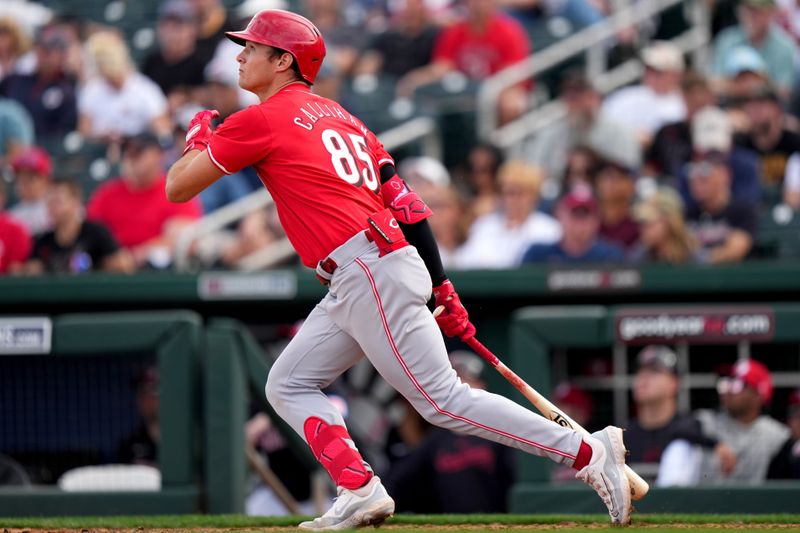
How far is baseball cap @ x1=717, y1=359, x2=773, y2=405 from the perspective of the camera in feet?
21.0

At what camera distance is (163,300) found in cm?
782

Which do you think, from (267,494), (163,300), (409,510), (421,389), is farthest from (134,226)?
(421,389)

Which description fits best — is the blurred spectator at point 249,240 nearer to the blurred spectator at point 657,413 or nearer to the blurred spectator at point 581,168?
the blurred spectator at point 581,168

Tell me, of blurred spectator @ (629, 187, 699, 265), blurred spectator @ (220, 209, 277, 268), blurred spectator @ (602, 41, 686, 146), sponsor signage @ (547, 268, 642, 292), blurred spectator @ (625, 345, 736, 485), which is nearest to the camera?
blurred spectator @ (625, 345, 736, 485)

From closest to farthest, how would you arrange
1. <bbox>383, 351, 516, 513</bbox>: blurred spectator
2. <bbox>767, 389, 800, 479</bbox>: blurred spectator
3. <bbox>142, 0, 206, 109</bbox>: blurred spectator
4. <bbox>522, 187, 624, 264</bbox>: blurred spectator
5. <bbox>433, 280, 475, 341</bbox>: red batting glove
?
1. <bbox>433, 280, 475, 341</bbox>: red batting glove
2. <bbox>767, 389, 800, 479</bbox>: blurred spectator
3. <bbox>383, 351, 516, 513</bbox>: blurred spectator
4. <bbox>522, 187, 624, 264</bbox>: blurred spectator
5. <bbox>142, 0, 206, 109</bbox>: blurred spectator

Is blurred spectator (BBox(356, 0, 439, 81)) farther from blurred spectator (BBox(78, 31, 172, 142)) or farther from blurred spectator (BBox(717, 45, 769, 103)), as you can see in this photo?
blurred spectator (BBox(717, 45, 769, 103))

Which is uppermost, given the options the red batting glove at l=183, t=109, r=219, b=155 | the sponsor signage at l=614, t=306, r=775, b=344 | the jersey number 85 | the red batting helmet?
the red batting helmet

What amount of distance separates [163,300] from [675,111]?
4031mm

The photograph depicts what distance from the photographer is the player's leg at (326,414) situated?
464cm

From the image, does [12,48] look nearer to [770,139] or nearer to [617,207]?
[617,207]

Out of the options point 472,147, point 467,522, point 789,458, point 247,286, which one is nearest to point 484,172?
point 472,147

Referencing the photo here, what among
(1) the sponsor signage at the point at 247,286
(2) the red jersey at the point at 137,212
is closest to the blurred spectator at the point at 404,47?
(2) the red jersey at the point at 137,212

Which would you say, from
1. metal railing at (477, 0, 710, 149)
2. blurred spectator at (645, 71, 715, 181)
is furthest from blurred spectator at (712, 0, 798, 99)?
blurred spectator at (645, 71, 715, 181)

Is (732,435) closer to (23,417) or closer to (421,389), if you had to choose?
(421,389)
